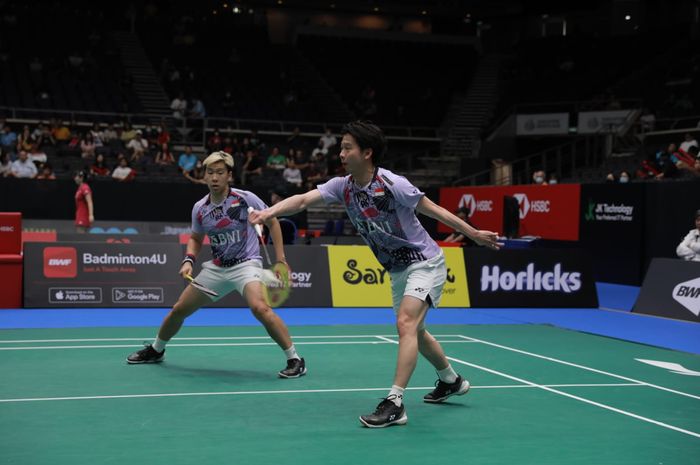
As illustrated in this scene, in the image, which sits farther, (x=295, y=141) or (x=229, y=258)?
(x=295, y=141)

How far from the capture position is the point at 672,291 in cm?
1380

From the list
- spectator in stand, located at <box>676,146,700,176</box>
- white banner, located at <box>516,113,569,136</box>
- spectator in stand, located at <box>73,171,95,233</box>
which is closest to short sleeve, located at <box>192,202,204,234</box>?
spectator in stand, located at <box>73,171,95,233</box>

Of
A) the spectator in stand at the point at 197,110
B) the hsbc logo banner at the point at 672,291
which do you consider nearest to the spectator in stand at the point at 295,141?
the spectator in stand at the point at 197,110

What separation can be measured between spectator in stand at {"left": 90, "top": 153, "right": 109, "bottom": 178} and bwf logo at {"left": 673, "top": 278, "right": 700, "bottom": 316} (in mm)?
15566

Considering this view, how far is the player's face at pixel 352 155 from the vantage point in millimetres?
6246

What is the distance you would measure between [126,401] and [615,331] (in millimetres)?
7609

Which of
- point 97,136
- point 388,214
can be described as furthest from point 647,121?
point 388,214

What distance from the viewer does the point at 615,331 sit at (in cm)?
1227

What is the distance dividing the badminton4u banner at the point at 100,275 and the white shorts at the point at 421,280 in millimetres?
7921

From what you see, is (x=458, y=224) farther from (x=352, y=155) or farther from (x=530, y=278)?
(x=530, y=278)

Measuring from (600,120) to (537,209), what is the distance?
8884 mm

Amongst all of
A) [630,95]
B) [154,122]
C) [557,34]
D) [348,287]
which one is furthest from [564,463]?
[557,34]

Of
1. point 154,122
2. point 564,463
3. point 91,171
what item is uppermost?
point 154,122

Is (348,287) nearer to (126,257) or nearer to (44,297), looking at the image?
(126,257)
